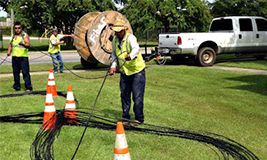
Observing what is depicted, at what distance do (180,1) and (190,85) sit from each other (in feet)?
83.7

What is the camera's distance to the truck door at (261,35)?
18655 mm

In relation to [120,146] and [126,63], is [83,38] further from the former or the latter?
[120,146]

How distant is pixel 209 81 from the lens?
1252 cm

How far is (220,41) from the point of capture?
17.4 m

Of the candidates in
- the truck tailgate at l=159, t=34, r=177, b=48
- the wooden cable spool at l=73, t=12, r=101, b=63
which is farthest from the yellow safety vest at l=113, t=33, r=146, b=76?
the truck tailgate at l=159, t=34, r=177, b=48

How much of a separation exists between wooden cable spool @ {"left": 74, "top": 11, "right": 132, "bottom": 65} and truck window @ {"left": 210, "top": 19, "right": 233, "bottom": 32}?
6.35m

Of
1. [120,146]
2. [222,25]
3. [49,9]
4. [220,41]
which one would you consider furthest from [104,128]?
[49,9]

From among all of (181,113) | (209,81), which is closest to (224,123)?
(181,113)

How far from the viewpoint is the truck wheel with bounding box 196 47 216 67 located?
1684cm

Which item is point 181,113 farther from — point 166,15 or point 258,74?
point 166,15

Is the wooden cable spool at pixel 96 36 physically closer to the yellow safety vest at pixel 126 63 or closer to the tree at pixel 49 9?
the yellow safety vest at pixel 126 63

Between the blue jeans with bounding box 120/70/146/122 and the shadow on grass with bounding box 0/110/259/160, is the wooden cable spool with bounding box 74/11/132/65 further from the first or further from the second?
the blue jeans with bounding box 120/70/146/122

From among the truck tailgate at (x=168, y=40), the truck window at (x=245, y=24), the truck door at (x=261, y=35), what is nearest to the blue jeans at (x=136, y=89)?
the truck tailgate at (x=168, y=40)

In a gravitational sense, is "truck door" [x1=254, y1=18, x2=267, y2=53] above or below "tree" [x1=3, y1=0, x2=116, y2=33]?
below
